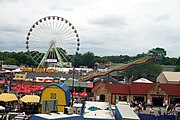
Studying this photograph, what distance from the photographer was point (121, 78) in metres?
72.9

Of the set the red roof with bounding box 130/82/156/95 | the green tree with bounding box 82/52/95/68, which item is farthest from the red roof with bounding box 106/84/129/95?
the green tree with bounding box 82/52/95/68

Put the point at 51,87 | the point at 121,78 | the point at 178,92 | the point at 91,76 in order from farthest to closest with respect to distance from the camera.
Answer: the point at 121,78 → the point at 91,76 → the point at 178,92 → the point at 51,87

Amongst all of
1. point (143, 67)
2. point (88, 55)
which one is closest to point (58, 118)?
point (143, 67)

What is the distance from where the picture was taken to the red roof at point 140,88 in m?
37.2

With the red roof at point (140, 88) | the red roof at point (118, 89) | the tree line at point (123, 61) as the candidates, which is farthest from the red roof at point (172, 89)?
the tree line at point (123, 61)

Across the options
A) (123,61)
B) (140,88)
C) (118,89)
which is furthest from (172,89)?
(123,61)

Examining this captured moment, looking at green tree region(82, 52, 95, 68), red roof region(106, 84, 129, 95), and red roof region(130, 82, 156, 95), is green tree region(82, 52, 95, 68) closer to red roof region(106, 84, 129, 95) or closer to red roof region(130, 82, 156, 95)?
red roof region(130, 82, 156, 95)

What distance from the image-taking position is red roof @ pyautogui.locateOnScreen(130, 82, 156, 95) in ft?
122

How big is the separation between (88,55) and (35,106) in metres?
94.6

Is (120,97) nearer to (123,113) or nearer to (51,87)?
(51,87)

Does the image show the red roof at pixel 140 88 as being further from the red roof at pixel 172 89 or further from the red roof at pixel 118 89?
the red roof at pixel 172 89

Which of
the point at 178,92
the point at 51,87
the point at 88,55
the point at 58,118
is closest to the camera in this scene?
the point at 58,118

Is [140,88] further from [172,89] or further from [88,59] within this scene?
[88,59]

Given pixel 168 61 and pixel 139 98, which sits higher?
pixel 168 61
